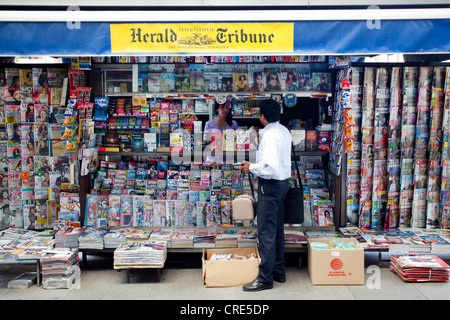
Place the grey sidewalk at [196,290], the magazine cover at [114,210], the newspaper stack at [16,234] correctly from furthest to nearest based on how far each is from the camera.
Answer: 1. the magazine cover at [114,210]
2. the newspaper stack at [16,234]
3. the grey sidewalk at [196,290]

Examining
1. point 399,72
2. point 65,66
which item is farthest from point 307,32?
point 65,66

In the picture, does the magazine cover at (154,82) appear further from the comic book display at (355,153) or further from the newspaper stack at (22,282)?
the newspaper stack at (22,282)

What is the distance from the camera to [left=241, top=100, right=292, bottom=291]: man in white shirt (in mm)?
3877

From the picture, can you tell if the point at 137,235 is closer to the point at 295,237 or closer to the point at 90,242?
the point at 90,242

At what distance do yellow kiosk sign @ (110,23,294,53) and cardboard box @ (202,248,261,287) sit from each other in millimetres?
1948

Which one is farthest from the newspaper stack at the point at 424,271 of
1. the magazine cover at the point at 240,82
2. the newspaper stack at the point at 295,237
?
the magazine cover at the point at 240,82

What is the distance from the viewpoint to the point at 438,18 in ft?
11.8

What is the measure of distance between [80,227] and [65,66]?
71.0 inches

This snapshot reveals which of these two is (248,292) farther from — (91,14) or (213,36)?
(91,14)

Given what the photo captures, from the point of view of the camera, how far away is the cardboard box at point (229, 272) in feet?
13.1

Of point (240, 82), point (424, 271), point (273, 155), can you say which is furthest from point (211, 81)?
point (424, 271)

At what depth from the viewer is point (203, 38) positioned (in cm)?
365

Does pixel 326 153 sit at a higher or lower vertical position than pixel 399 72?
lower

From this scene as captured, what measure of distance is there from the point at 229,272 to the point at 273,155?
119 cm
